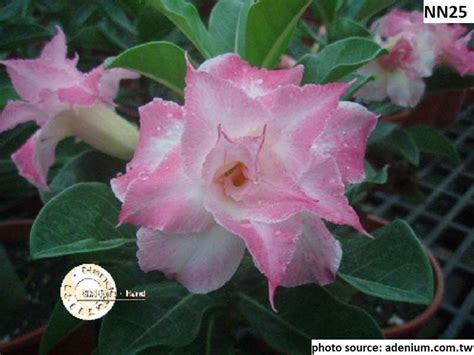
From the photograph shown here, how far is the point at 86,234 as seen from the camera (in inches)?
20.4

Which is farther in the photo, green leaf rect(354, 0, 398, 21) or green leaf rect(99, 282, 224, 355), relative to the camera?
green leaf rect(354, 0, 398, 21)

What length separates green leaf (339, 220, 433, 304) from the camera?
19.8 inches

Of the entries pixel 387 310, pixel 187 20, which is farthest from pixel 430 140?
pixel 187 20

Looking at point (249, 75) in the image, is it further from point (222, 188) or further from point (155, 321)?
point (155, 321)

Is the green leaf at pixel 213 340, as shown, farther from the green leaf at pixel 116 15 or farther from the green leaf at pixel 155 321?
the green leaf at pixel 116 15

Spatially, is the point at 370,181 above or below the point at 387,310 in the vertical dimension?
above

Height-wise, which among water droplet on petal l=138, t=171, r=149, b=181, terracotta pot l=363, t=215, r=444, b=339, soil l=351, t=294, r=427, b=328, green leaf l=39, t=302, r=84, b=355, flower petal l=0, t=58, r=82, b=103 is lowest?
soil l=351, t=294, r=427, b=328

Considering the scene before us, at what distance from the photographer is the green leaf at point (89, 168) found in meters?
0.65

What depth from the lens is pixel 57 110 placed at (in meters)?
0.56

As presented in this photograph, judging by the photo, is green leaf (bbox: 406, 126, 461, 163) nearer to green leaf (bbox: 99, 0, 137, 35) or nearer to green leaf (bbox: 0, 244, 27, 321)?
green leaf (bbox: 99, 0, 137, 35)

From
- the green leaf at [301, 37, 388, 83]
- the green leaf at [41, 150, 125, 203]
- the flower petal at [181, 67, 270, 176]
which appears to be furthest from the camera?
the green leaf at [41, 150, 125, 203]

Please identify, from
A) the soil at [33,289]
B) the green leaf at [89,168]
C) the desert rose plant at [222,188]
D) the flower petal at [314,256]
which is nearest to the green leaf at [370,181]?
the desert rose plant at [222,188]

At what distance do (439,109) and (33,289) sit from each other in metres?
0.81

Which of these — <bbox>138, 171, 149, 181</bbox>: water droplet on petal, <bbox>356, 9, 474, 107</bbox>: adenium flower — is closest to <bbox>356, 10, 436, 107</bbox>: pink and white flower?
<bbox>356, 9, 474, 107</bbox>: adenium flower
